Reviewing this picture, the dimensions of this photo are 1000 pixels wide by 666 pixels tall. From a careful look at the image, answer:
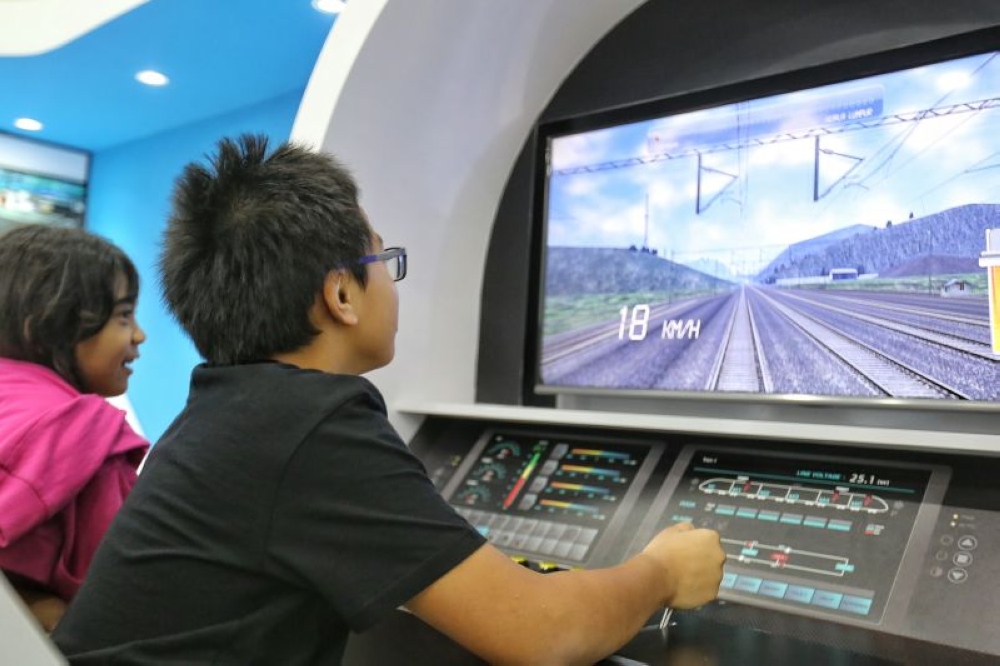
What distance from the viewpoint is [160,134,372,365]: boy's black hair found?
85cm

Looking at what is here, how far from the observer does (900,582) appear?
0.93 m

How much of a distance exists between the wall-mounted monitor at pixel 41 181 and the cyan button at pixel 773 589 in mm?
3811

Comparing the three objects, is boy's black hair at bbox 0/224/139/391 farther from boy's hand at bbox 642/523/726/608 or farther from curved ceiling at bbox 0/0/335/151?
curved ceiling at bbox 0/0/335/151

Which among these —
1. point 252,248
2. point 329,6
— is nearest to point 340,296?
point 252,248

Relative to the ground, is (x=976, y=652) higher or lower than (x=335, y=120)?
lower

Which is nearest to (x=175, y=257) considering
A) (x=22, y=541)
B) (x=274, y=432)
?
(x=274, y=432)

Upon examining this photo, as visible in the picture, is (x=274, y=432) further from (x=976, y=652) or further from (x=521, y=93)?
(x=521, y=93)

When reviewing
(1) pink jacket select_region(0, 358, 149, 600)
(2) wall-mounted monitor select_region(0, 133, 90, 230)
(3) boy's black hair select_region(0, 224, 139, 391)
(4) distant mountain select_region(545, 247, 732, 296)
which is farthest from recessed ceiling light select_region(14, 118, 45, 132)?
(4) distant mountain select_region(545, 247, 732, 296)

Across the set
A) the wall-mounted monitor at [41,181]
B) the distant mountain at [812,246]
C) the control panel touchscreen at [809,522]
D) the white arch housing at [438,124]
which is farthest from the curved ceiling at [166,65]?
the control panel touchscreen at [809,522]

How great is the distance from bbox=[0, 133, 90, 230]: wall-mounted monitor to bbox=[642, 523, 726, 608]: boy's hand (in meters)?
3.79

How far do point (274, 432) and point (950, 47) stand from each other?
96cm

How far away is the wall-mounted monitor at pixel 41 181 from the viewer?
403 centimetres

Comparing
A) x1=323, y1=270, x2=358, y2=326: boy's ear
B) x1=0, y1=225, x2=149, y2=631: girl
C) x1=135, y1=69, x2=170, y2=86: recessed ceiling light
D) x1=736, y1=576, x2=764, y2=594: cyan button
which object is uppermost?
x1=135, y1=69, x2=170, y2=86: recessed ceiling light

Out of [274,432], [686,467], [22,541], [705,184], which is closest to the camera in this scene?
[274,432]
